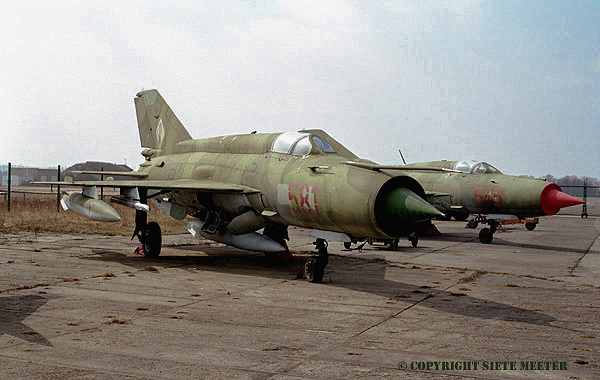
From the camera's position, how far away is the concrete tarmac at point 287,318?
5398 mm

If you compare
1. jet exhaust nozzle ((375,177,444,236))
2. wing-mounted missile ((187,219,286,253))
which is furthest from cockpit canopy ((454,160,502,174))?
jet exhaust nozzle ((375,177,444,236))

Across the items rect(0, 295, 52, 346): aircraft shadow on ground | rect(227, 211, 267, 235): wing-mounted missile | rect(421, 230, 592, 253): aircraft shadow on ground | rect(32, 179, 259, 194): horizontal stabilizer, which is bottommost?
rect(421, 230, 592, 253): aircraft shadow on ground

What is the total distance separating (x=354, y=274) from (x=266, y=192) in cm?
246

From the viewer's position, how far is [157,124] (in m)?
17.2

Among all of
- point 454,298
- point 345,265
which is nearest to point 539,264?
point 345,265

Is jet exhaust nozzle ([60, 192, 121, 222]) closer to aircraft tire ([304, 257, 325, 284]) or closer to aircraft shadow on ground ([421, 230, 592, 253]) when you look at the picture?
aircraft tire ([304, 257, 325, 284])

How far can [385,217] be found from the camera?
8938 mm

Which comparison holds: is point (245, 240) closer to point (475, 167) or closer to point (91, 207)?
point (91, 207)

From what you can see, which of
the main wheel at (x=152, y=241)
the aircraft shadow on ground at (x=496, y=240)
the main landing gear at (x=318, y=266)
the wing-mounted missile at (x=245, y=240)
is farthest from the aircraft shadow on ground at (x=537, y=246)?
the main wheel at (x=152, y=241)

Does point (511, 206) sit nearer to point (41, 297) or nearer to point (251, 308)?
point (251, 308)

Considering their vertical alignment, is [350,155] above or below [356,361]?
above

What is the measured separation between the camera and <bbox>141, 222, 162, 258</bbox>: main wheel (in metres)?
13.8

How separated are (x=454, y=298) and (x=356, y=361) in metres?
4.15

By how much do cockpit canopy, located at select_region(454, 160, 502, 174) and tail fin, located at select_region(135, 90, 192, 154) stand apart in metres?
9.94
